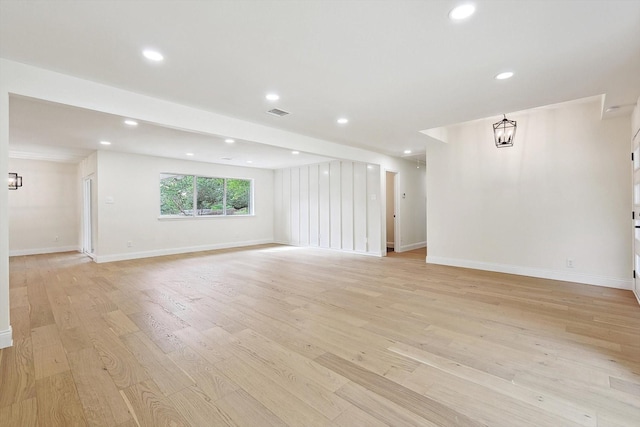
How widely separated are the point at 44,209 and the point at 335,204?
312 inches

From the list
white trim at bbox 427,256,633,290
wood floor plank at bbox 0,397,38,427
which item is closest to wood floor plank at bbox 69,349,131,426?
wood floor plank at bbox 0,397,38,427

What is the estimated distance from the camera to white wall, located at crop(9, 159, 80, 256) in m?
7.27

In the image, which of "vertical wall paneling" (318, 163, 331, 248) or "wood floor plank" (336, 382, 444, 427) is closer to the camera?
"wood floor plank" (336, 382, 444, 427)

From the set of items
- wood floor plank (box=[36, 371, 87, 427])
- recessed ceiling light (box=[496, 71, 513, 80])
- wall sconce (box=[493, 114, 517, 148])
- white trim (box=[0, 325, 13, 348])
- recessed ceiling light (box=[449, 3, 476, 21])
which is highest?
recessed ceiling light (box=[496, 71, 513, 80])

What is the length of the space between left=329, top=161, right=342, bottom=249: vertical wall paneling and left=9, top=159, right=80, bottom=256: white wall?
23.9 ft

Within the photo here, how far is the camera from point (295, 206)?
9102 millimetres

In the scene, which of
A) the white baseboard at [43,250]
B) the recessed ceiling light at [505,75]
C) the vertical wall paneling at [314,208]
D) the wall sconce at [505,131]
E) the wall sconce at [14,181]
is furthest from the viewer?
the vertical wall paneling at [314,208]

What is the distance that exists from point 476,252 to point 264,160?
562 centimetres

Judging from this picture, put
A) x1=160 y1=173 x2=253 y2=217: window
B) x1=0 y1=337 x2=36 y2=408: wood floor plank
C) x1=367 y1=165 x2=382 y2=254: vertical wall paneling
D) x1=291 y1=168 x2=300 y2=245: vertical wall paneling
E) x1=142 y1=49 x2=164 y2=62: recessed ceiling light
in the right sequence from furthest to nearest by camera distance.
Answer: x1=291 y1=168 x2=300 y2=245: vertical wall paneling → x1=160 y1=173 x2=253 y2=217: window → x1=367 y1=165 x2=382 y2=254: vertical wall paneling → x1=142 y1=49 x2=164 y2=62: recessed ceiling light → x1=0 y1=337 x2=36 y2=408: wood floor plank

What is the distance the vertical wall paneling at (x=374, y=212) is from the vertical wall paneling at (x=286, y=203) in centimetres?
305

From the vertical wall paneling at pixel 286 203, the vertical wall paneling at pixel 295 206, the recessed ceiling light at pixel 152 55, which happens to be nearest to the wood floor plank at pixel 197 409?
the recessed ceiling light at pixel 152 55

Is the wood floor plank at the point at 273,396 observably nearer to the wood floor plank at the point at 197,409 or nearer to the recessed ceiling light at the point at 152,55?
the wood floor plank at the point at 197,409

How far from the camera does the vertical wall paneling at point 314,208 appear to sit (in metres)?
8.43

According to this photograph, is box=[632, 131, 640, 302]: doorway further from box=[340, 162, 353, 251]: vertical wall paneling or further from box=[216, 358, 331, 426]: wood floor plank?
box=[340, 162, 353, 251]: vertical wall paneling
